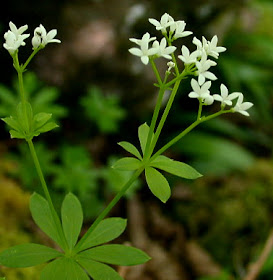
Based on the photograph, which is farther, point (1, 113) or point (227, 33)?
point (227, 33)

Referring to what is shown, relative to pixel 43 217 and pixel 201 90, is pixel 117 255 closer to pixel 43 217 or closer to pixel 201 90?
pixel 43 217

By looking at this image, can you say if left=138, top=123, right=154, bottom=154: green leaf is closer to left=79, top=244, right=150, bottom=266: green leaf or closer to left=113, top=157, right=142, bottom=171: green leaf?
left=113, top=157, right=142, bottom=171: green leaf

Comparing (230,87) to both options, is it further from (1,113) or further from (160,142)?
(1,113)

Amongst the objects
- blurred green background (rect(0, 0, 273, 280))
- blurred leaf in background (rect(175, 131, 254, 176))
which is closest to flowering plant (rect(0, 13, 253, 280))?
blurred green background (rect(0, 0, 273, 280))

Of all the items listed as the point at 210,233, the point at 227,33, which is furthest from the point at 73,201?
the point at 227,33

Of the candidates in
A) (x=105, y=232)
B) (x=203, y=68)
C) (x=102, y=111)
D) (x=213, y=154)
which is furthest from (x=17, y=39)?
(x=213, y=154)
